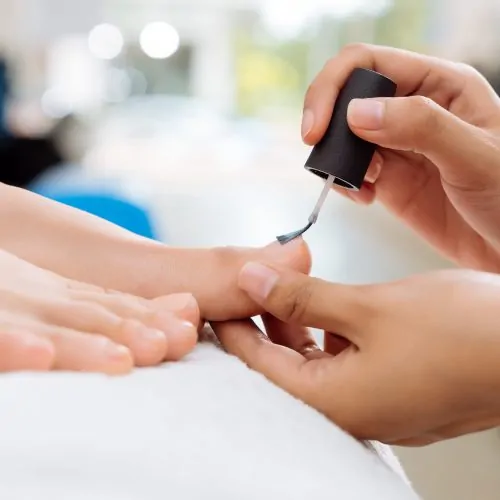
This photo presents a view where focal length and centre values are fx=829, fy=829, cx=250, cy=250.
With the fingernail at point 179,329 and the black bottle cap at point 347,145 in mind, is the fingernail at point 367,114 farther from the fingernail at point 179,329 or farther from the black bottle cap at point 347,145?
the fingernail at point 179,329

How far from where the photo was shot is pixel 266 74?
5.62 m

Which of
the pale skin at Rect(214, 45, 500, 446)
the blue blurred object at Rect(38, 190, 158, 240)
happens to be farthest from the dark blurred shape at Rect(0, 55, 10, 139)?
the pale skin at Rect(214, 45, 500, 446)

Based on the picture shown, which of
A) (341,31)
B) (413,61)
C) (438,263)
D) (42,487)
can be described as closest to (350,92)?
(413,61)

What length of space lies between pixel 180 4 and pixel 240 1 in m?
0.41

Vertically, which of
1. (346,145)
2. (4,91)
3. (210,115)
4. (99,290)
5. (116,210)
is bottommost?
(210,115)

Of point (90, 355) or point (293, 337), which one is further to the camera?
point (293, 337)

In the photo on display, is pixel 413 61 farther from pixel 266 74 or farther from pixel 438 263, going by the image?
pixel 266 74

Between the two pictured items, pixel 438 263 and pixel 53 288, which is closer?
pixel 53 288

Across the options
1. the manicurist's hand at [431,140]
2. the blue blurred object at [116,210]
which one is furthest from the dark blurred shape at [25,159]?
the manicurist's hand at [431,140]

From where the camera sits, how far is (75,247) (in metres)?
0.77

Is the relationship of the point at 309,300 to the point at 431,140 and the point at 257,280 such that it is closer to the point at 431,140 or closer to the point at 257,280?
the point at 257,280

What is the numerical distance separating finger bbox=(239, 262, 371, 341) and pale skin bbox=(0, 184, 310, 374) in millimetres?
42

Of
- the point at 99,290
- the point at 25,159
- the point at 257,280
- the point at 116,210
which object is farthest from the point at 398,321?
the point at 25,159

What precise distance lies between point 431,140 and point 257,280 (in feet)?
0.60
